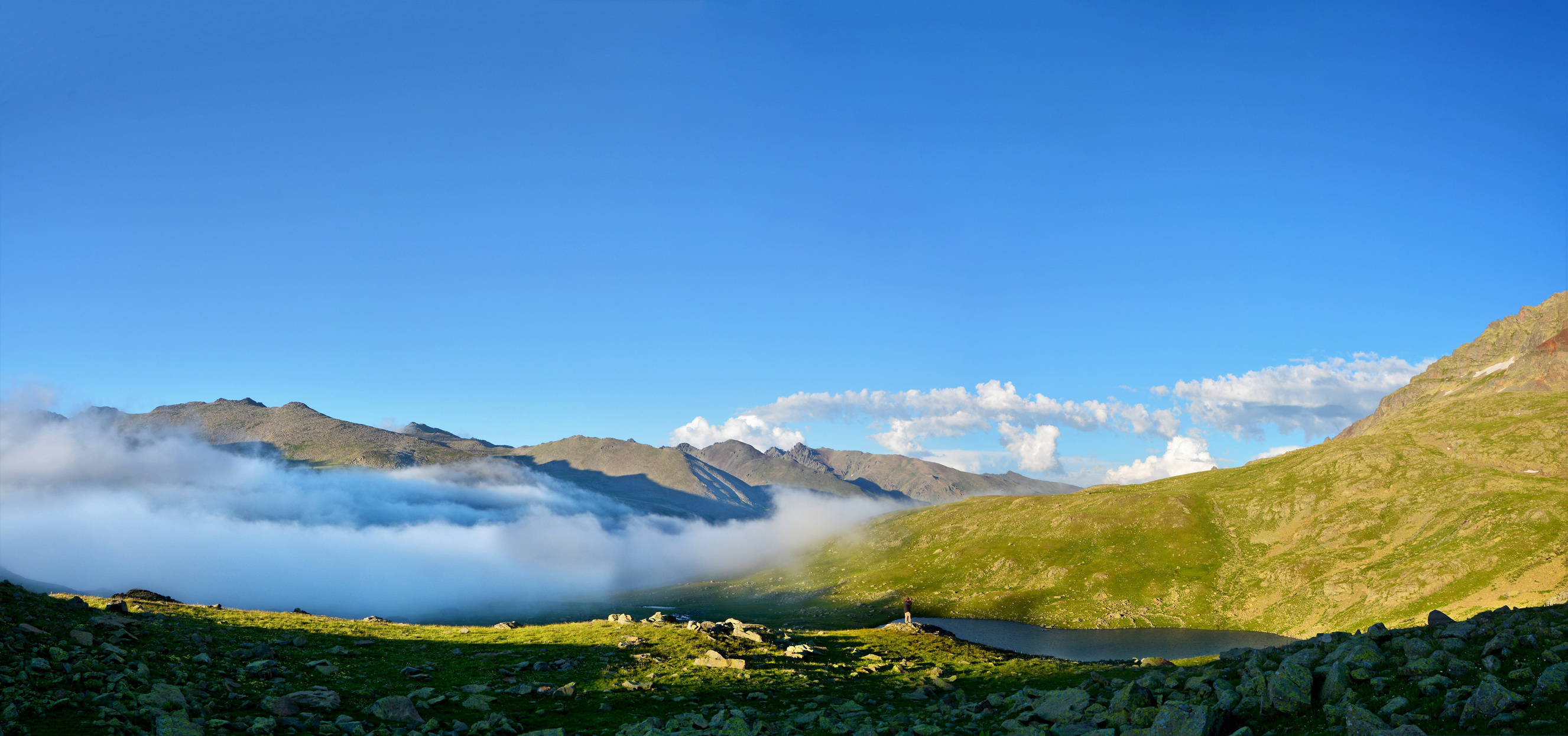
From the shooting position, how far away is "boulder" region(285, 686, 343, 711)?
129 ft

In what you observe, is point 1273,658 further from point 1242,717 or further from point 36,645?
point 36,645

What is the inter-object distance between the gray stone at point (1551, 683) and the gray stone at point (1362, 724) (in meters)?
5.01

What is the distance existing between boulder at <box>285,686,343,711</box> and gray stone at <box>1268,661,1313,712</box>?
4917 cm

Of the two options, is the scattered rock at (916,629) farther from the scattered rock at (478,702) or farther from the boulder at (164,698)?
the boulder at (164,698)

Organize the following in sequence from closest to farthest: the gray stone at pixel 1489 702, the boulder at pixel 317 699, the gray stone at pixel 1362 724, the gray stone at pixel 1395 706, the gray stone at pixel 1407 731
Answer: the gray stone at pixel 1407 731
the gray stone at pixel 1489 702
the gray stone at pixel 1362 724
the gray stone at pixel 1395 706
the boulder at pixel 317 699

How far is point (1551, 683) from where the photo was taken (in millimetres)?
25844

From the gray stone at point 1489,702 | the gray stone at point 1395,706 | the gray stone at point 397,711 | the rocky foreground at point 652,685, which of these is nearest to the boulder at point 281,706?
the rocky foreground at point 652,685

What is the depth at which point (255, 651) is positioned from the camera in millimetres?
48906

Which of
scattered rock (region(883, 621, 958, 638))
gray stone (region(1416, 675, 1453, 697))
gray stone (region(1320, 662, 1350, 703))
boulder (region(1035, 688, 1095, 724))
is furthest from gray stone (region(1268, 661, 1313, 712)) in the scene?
scattered rock (region(883, 621, 958, 638))

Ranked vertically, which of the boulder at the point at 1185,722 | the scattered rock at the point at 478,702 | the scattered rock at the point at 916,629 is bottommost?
the scattered rock at the point at 916,629

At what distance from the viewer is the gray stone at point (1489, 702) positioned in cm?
2517

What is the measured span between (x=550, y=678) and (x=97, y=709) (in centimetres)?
2950

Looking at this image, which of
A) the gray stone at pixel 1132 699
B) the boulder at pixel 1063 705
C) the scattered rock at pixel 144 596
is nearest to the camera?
the gray stone at pixel 1132 699

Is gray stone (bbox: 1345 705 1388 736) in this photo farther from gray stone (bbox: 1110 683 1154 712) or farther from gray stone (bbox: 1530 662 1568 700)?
gray stone (bbox: 1110 683 1154 712)
